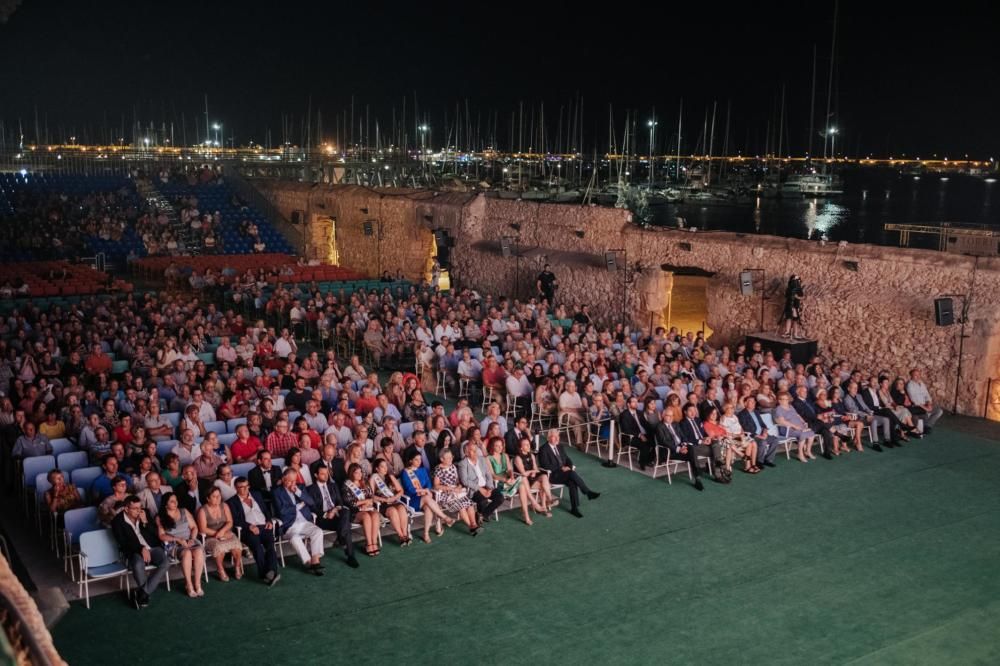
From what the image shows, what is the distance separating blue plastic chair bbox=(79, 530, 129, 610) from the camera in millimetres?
6832

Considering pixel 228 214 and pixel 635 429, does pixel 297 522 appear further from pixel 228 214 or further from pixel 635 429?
pixel 228 214

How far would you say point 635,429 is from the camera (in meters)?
10.5

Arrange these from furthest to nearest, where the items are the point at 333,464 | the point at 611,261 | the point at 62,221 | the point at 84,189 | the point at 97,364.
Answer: the point at 84,189 < the point at 62,221 < the point at 611,261 < the point at 97,364 < the point at 333,464

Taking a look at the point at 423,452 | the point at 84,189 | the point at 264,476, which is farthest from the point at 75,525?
the point at 84,189

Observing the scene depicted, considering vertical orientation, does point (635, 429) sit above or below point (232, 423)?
below

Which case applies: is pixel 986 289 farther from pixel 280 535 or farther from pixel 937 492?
pixel 280 535

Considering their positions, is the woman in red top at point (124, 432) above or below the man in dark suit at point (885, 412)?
above

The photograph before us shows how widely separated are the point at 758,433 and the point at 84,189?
29.8m

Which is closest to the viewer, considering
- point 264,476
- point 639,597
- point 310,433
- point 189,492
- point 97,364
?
point 639,597

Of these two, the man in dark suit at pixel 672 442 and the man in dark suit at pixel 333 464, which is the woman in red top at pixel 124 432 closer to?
the man in dark suit at pixel 333 464

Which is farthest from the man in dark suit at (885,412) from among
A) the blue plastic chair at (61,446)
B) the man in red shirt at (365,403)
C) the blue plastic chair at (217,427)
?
the blue plastic chair at (61,446)

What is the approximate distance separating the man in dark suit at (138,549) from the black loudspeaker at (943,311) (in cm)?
1030

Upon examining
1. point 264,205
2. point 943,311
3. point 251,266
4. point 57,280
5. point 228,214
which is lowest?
point 57,280

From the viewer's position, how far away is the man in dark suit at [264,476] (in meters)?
8.01
